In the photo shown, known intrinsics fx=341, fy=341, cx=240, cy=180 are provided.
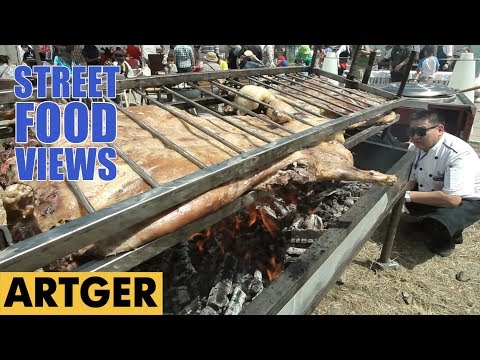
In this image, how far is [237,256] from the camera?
3010mm

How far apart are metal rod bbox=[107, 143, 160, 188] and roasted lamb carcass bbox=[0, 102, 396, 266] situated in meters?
0.04

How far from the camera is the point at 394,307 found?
141 inches

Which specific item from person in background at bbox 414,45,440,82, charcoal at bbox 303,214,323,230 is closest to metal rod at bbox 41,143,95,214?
charcoal at bbox 303,214,323,230

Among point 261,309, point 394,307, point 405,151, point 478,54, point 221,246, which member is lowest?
point 394,307

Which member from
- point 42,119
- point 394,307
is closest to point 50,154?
point 42,119

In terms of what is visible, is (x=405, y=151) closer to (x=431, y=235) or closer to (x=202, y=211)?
(x=431, y=235)

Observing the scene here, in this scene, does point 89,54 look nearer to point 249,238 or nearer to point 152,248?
point 249,238

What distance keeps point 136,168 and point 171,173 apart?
0.18m

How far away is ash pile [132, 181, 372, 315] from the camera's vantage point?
2516mm

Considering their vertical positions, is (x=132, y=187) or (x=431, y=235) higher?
(x=132, y=187)

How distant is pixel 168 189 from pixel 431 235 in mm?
4691

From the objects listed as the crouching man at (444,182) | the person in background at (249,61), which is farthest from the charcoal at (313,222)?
the person in background at (249,61)

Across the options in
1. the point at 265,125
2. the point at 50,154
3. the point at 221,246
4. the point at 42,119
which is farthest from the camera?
the point at 221,246

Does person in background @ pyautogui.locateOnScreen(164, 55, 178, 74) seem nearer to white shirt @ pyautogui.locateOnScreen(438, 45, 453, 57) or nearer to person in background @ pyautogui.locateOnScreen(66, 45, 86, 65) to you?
person in background @ pyautogui.locateOnScreen(66, 45, 86, 65)
